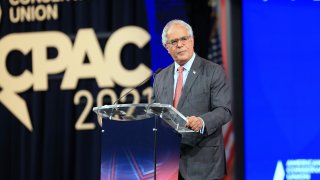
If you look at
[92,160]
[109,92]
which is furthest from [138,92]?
[92,160]

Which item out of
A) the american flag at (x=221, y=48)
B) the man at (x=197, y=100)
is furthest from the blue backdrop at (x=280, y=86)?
the man at (x=197, y=100)

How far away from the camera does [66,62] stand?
5.03 metres

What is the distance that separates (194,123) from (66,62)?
275 centimetres

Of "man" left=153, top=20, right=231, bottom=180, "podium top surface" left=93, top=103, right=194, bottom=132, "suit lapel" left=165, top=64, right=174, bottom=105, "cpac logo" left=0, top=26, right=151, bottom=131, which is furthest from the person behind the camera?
"cpac logo" left=0, top=26, right=151, bottom=131

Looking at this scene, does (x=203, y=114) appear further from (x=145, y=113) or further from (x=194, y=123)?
(x=145, y=113)

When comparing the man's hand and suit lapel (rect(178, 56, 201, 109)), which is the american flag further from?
the man's hand

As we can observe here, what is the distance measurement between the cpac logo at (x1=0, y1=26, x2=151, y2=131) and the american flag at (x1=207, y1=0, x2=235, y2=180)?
2.16ft

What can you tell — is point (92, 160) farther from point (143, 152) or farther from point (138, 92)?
point (143, 152)

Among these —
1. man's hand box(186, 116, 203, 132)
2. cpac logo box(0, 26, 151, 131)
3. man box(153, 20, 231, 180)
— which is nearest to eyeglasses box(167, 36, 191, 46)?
man box(153, 20, 231, 180)

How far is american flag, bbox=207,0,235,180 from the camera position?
448 cm

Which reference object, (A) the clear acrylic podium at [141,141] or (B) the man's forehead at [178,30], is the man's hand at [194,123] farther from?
(B) the man's forehead at [178,30]

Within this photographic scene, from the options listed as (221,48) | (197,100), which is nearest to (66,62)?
(221,48)

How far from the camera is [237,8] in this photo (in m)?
4.54

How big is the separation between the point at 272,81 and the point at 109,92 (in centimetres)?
148
